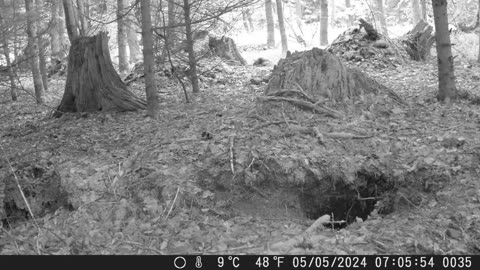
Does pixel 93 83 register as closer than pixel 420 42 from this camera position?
Yes

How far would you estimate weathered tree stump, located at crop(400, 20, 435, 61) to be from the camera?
508 inches

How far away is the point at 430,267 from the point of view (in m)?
3.66

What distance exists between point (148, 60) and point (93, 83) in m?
1.60

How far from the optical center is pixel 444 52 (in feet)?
24.5

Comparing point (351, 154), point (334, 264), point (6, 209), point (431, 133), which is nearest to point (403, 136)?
point (431, 133)

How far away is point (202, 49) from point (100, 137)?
7.66 meters

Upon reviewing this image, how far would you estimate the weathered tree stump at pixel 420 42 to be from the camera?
12.9 m

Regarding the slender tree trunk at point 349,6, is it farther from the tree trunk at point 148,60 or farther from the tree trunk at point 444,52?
the tree trunk at point 148,60

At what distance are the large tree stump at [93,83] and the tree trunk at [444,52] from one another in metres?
5.65

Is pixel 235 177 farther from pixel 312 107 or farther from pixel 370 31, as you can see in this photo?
pixel 370 31

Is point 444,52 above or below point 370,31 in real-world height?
below

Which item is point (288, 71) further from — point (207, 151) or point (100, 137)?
point (100, 137)

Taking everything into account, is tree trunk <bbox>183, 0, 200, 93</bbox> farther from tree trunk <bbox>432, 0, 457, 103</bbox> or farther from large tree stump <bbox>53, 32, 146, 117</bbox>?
tree trunk <bbox>432, 0, 457, 103</bbox>

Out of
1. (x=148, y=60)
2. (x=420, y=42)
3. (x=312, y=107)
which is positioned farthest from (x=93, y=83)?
(x=420, y=42)
